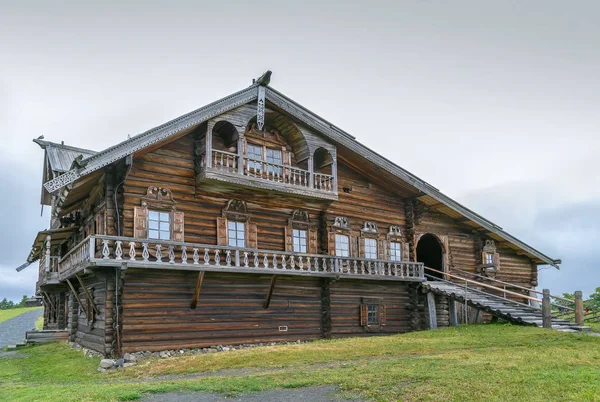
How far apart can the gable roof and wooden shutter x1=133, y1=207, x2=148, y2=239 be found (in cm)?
218

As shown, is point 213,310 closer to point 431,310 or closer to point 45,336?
point 431,310

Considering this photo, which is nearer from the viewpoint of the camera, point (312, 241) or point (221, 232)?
point (221, 232)

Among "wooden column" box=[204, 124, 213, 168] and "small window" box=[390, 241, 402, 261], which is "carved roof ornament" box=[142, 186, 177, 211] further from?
"small window" box=[390, 241, 402, 261]

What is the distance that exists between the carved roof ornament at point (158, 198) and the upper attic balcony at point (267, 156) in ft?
4.33

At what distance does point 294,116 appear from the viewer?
75.3 ft

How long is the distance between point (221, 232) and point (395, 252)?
10.1 m

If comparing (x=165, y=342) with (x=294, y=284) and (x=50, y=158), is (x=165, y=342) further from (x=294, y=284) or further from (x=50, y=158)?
(x=50, y=158)

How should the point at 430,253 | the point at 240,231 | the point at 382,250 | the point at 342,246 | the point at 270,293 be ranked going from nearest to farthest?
the point at 270,293 → the point at 240,231 → the point at 342,246 → the point at 382,250 → the point at 430,253

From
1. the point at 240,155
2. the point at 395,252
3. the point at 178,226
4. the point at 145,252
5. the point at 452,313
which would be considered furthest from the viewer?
the point at 395,252

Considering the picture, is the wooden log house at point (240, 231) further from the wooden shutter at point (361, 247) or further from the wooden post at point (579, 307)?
the wooden post at point (579, 307)

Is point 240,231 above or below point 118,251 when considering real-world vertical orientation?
above

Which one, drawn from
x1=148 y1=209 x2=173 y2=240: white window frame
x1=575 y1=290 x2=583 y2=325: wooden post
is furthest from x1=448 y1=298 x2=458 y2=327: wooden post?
x1=148 y1=209 x2=173 y2=240: white window frame

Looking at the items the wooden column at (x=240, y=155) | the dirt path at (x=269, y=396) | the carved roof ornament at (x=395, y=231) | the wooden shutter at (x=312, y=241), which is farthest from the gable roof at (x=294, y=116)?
the dirt path at (x=269, y=396)

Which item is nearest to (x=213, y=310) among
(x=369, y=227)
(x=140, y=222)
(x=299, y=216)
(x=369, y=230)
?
(x=140, y=222)
